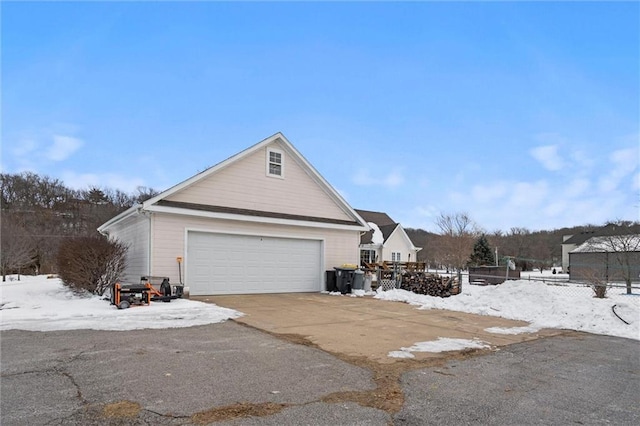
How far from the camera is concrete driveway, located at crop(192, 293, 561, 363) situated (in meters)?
6.94

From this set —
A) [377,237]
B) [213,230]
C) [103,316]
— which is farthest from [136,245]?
[377,237]

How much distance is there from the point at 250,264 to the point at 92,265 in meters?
4.97

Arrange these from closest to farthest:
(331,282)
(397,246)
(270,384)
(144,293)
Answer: (270,384) < (144,293) < (331,282) < (397,246)

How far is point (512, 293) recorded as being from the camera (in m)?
12.3

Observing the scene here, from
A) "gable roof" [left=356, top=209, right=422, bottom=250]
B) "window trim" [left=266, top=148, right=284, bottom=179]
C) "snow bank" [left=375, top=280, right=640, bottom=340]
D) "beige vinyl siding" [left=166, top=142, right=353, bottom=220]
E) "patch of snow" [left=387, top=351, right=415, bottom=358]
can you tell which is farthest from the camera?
"gable roof" [left=356, top=209, right=422, bottom=250]

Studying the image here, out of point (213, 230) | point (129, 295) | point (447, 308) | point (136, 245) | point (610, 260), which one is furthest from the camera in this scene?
point (610, 260)

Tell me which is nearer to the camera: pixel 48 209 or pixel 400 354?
pixel 400 354

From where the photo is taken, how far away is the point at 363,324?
9.00 meters

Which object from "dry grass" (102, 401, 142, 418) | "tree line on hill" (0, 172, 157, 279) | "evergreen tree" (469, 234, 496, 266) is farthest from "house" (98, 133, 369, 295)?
"tree line on hill" (0, 172, 157, 279)

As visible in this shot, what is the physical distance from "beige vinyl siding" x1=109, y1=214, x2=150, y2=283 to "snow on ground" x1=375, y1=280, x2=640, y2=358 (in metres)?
8.14

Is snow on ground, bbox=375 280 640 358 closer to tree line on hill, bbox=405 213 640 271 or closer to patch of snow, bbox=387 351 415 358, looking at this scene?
patch of snow, bbox=387 351 415 358

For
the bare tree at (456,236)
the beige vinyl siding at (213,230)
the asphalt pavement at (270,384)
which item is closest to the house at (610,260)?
the bare tree at (456,236)

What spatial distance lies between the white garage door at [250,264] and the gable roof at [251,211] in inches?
30.2

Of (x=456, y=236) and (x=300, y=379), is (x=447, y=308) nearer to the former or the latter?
(x=300, y=379)
